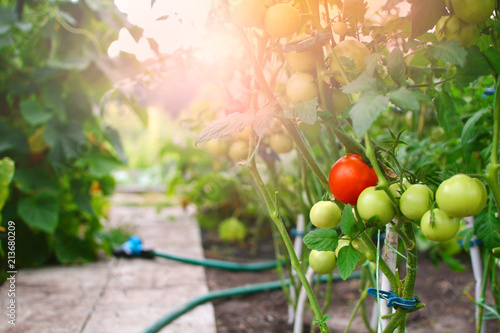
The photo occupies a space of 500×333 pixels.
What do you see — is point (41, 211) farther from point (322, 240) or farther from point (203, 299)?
point (322, 240)

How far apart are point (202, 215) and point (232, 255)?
2.30 feet

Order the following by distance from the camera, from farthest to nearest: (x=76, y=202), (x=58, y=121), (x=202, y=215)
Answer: (x=202, y=215) < (x=76, y=202) < (x=58, y=121)

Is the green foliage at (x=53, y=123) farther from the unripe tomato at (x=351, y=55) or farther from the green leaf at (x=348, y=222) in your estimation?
the green leaf at (x=348, y=222)

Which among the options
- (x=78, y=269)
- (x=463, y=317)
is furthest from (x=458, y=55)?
(x=78, y=269)

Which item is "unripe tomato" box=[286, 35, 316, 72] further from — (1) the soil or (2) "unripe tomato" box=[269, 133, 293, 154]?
(1) the soil

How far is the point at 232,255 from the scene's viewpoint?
227 centimetres

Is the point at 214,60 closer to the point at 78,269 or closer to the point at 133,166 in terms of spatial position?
the point at 78,269

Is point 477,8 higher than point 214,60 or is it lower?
lower

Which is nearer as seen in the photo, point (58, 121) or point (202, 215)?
point (58, 121)

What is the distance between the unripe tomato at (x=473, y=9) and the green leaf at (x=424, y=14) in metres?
0.02

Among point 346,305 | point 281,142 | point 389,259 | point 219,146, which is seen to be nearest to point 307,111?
point 389,259

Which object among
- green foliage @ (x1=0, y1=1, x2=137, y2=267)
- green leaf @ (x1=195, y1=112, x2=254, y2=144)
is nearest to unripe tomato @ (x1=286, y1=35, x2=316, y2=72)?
green leaf @ (x1=195, y1=112, x2=254, y2=144)

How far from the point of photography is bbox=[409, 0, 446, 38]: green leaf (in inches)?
18.8

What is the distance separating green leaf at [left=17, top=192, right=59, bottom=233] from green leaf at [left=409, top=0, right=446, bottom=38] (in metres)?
1.60
